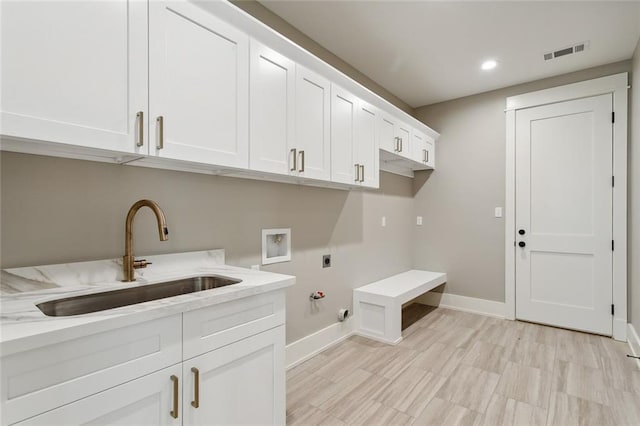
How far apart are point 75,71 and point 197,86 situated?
0.48 m

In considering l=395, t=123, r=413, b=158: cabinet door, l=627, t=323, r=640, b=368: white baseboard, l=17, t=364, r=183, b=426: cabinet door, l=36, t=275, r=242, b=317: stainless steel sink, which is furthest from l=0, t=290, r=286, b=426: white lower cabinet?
l=627, t=323, r=640, b=368: white baseboard

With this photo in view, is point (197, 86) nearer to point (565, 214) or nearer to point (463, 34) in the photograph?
point (463, 34)

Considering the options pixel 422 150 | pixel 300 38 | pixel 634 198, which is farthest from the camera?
pixel 422 150

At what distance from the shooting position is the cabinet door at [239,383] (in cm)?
120

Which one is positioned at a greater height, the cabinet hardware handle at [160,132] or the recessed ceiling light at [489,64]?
the recessed ceiling light at [489,64]

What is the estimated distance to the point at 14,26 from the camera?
3.32 feet

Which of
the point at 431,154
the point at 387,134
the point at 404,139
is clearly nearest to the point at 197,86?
the point at 387,134

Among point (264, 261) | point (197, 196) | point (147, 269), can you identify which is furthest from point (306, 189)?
point (147, 269)

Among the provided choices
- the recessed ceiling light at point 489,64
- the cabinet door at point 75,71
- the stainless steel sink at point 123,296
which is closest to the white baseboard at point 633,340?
the recessed ceiling light at point 489,64

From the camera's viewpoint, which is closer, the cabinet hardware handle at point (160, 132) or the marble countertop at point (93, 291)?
the marble countertop at point (93, 291)

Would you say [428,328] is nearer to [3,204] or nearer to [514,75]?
[514,75]

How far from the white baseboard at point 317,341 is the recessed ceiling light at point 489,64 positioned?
9.54ft

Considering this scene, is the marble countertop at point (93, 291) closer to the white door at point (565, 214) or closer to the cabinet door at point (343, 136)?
the cabinet door at point (343, 136)

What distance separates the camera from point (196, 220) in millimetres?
1875
